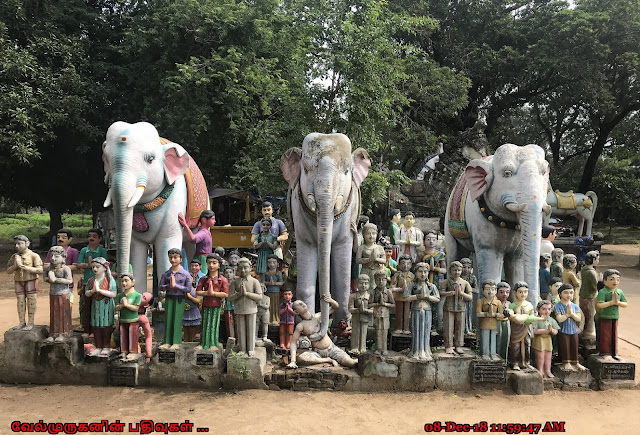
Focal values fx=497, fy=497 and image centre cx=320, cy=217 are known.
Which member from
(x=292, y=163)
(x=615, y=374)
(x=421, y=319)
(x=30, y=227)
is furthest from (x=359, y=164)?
(x=30, y=227)

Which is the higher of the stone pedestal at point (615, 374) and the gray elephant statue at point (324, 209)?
the gray elephant statue at point (324, 209)

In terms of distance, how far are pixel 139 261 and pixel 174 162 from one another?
4.31 feet

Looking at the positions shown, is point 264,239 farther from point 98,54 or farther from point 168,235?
point 98,54

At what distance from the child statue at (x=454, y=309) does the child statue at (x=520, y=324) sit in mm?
463

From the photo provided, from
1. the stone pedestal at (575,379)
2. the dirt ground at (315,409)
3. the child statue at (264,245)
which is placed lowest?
the dirt ground at (315,409)

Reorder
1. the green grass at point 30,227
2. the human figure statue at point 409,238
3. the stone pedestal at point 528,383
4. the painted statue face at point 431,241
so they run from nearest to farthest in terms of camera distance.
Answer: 1. the stone pedestal at point 528,383
2. the painted statue face at point 431,241
3. the human figure statue at point 409,238
4. the green grass at point 30,227

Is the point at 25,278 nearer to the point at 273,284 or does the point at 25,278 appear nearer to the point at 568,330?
the point at 273,284

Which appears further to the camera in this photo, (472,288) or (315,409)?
(472,288)

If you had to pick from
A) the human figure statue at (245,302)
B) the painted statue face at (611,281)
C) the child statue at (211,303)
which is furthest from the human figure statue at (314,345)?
the painted statue face at (611,281)

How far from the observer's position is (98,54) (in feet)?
48.5

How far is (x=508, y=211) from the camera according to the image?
5895 millimetres

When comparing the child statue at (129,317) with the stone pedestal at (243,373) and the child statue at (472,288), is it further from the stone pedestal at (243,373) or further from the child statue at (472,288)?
the child statue at (472,288)

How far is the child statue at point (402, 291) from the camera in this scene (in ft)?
18.9

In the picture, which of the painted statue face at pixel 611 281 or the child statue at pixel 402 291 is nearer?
the painted statue face at pixel 611 281
